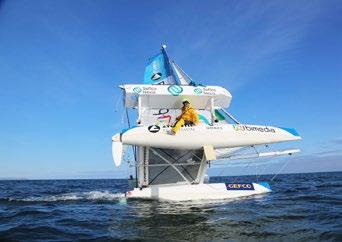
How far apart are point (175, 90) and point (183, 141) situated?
252cm

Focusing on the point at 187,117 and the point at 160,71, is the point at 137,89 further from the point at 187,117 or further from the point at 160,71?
the point at 160,71

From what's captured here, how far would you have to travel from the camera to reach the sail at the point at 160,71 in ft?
58.4

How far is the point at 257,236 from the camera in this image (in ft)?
22.2

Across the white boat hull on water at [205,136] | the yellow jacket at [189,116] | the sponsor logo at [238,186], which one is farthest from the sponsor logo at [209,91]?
the sponsor logo at [238,186]

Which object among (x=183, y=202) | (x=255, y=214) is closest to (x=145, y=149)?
(x=183, y=202)

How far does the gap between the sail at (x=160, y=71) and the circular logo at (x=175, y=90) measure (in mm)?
3113

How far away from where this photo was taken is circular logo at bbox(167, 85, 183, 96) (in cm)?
1446

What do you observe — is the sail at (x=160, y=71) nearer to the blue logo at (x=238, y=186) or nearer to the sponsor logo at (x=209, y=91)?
the sponsor logo at (x=209, y=91)

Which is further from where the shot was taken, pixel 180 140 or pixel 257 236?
pixel 180 140

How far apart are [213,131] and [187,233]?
6268 millimetres

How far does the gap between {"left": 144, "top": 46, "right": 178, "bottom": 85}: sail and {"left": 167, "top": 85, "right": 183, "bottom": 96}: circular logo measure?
3.11 m

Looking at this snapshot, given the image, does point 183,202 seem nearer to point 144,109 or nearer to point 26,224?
point 144,109

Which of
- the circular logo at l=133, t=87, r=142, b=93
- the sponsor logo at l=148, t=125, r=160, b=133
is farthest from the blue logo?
the circular logo at l=133, t=87, r=142, b=93

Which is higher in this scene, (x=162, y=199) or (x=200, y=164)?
(x=200, y=164)
